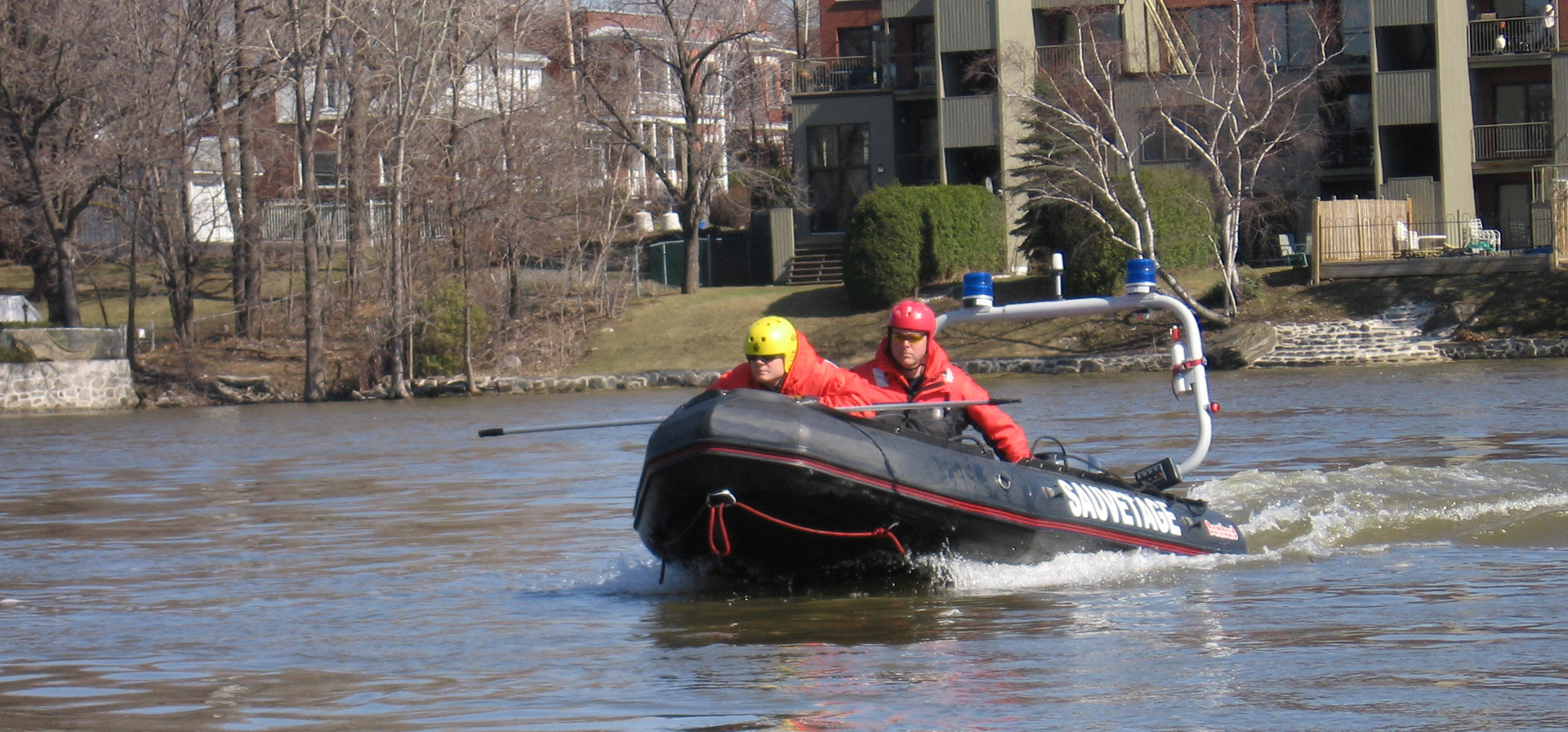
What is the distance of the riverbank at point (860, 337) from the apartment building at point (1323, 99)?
12.4ft

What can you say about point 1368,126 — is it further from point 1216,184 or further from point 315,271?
point 315,271

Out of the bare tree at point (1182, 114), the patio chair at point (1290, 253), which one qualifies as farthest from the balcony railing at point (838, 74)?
the patio chair at point (1290, 253)

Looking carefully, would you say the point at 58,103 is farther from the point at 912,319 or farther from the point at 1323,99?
the point at 912,319

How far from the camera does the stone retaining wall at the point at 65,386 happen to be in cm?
3288

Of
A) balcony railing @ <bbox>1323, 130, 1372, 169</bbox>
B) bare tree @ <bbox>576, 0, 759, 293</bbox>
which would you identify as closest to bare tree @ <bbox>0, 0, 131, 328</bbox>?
bare tree @ <bbox>576, 0, 759, 293</bbox>

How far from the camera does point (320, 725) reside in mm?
6051

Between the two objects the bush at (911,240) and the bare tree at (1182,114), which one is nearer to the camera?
the bare tree at (1182,114)

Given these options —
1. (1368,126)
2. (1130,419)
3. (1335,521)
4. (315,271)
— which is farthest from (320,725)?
(1368,126)

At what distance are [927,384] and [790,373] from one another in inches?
32.4

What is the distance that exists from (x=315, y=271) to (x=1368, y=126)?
23.3 m

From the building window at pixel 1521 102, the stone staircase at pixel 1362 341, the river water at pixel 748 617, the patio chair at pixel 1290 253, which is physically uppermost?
the building window at pixel 1521 102

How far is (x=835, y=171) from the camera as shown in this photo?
1758 inches

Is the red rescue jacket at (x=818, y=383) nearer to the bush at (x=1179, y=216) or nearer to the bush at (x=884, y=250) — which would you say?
the bush at (x=1179, y=216)

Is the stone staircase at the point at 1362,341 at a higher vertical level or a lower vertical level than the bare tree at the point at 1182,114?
lower
